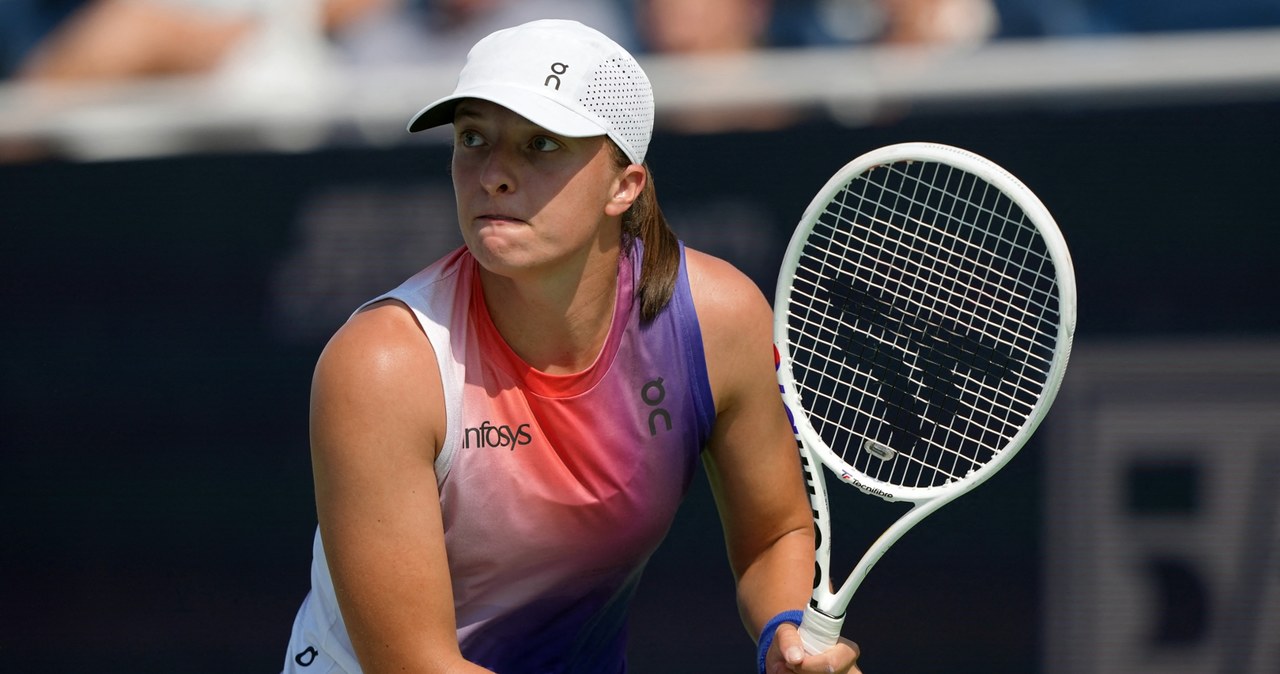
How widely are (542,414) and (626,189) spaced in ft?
1.11

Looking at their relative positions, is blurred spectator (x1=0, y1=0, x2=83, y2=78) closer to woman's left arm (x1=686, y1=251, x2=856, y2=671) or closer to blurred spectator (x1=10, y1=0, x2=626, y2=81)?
blurred spectator (x1=10, y1=0, x2=626, y2=81)

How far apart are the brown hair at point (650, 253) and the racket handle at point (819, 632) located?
48 centimetres

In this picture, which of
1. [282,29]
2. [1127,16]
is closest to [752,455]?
[1127,16]

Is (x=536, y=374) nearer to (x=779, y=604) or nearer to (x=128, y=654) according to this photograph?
(x=779, y=604)

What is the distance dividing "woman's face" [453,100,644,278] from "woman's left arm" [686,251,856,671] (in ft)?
0.95

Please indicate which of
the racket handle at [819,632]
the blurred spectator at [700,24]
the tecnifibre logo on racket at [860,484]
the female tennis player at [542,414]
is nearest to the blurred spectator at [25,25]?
the blurred spectator at [700,24]

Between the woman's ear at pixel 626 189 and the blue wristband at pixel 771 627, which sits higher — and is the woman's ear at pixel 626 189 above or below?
above

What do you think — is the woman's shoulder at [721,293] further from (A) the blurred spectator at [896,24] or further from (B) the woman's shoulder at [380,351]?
(A) the blurred spectator at [896,24]

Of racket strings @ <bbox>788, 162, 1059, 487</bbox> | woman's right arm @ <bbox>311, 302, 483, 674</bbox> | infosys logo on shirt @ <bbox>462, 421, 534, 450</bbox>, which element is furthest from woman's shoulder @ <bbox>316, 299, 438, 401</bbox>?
racket strings @ <bbox>788, 162, 1059, 487</bbox>

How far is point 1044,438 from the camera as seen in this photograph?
340cm

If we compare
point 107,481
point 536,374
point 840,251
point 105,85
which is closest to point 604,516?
point 536,374

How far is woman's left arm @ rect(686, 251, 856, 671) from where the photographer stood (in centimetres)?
221

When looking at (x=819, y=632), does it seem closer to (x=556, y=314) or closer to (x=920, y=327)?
(x=556, y=314)

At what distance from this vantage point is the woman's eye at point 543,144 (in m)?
1.96
